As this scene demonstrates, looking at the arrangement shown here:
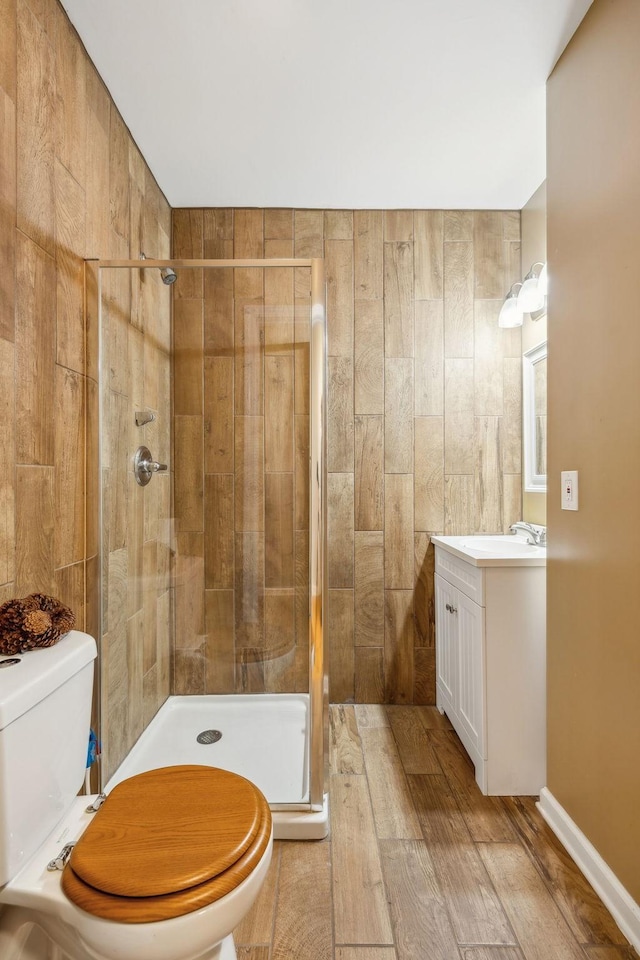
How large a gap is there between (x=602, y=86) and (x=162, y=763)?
2428 millimetres

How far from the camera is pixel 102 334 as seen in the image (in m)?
1.72

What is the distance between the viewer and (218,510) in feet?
5.65

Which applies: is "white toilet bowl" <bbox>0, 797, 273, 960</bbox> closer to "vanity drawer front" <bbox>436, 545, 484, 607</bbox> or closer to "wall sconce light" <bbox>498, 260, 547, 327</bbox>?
"vanity drawer front" <bbox>436, 545, 484, 607</bbox>

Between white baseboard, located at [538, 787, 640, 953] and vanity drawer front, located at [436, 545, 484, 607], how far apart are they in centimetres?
67

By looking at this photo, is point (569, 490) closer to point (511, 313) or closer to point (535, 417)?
point (535, 417)

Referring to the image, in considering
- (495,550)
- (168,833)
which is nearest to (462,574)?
(495,550)

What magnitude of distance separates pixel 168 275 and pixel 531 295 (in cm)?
153

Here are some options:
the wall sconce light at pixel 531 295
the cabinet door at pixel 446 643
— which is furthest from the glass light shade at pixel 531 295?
the cabinet door at pixel 446 643

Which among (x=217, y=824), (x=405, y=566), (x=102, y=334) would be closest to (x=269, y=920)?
(x=217, y=824)

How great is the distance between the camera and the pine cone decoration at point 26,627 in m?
1.06

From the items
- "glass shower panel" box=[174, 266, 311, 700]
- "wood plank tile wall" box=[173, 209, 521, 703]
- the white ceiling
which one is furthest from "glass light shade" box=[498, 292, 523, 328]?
"glass shower panel" box=[174, 266, 311, 700]

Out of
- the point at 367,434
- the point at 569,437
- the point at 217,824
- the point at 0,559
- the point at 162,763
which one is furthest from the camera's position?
the point at 367,434

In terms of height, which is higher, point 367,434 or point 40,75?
point 40,75

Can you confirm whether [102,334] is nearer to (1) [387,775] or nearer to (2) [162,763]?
(2) [162,763]
